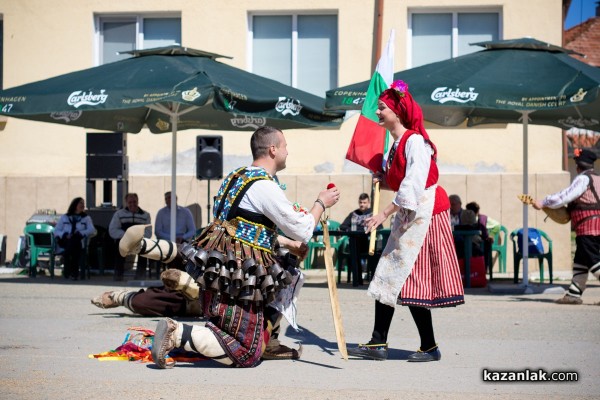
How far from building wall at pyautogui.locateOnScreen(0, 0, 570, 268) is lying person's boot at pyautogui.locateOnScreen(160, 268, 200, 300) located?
31.8 ft

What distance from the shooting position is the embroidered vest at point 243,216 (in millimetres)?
7152

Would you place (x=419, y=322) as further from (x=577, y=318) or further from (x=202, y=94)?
(x=202, y=94)

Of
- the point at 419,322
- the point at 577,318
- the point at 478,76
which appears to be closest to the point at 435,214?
the point at 419,322

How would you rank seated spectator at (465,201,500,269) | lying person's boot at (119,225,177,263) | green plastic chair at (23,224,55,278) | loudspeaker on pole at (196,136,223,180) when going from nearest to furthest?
lying person's boot at (119,225,177,263)
seated spectator at (465,201,500,269)
green plastic chair at (23,224,55,278)
loudspeaker on pole at (196,136,223,180)

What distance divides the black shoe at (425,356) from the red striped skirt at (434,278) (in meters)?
0.42

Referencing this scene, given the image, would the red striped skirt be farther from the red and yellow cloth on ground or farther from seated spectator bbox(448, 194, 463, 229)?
seated spectator bbox(448, 194, 463, 229)

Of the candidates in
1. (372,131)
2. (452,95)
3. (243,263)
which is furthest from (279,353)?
(452,95)

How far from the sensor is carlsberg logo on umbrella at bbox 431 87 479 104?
41.6 feet

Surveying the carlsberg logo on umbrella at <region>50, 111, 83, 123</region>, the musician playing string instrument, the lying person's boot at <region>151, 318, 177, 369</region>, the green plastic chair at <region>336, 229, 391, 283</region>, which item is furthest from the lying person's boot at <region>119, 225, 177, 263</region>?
the green plastic chair at <region>336, 229, 391, 283</region>

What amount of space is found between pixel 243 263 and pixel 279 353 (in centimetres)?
97

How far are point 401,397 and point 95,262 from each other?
12305 mm

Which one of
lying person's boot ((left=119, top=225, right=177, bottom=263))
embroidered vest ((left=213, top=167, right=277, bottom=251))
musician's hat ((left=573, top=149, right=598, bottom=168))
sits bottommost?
lying person's boot ((left=119, top=225, right=177, bottom=263))

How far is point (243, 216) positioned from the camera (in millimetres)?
7156

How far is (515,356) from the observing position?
793 centimetres
